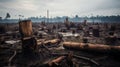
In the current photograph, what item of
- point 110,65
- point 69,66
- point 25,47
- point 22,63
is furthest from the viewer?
A: point 25,47

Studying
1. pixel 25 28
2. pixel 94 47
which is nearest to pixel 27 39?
pixel 25 28

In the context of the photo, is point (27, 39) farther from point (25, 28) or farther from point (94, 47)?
point (94, 47)

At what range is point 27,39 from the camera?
770 centimetres

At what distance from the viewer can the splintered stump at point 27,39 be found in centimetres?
775

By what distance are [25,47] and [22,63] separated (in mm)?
1001

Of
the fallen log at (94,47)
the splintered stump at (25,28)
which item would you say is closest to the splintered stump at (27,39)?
the splintered stump at (25,28)

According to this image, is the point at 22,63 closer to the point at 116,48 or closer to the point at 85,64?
the point at 85,64

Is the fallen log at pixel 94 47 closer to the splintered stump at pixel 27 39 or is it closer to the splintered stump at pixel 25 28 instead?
the splintered stump at pixel 27 39

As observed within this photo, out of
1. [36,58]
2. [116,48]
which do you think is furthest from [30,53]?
[116,48]

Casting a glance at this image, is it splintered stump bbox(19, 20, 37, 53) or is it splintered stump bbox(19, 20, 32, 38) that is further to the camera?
splintered stump bbox(19, 20, 32, 38)

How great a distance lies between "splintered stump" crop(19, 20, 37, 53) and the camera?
7750 millimetres

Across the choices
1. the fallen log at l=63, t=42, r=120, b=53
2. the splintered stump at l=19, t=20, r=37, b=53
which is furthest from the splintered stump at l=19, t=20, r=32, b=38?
the fallen log at l=63, t=42, r=120, b=53

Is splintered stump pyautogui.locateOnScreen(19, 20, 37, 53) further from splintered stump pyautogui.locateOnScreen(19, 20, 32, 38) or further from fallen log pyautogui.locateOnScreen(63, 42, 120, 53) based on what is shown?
fallen log pyautogui.locateOnScreen(63, 42, 120, 53)

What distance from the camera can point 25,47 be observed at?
7812mm
